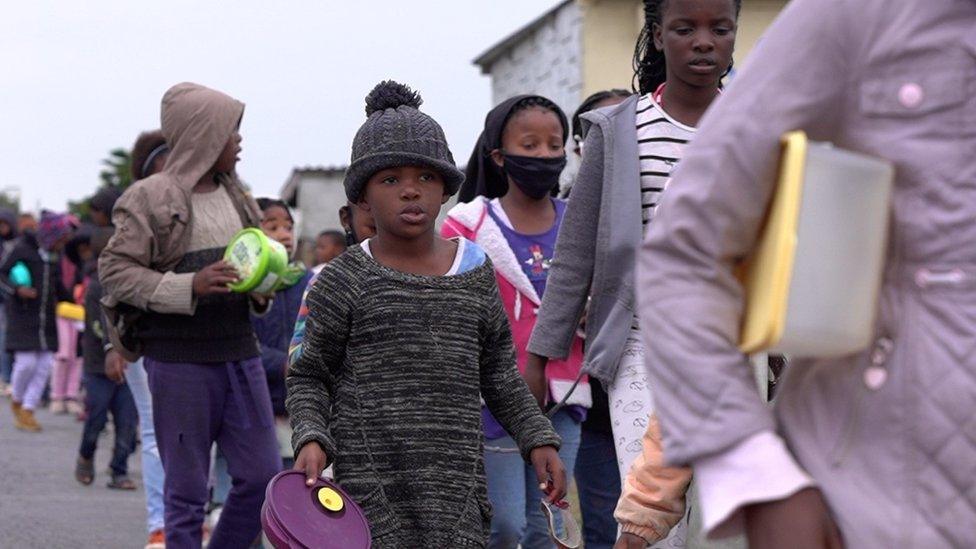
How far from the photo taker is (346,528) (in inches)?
181

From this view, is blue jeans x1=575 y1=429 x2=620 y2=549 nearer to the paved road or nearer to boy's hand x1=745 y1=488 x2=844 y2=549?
boy's hand x1=745 y1=488 x2=844 y2=549

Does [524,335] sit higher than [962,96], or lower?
lower

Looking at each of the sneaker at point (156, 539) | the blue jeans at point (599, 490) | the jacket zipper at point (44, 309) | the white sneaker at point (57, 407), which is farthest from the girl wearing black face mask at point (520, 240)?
the white sneaker at point (57, 407)

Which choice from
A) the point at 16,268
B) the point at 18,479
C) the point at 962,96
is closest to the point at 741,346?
the point at 962,96

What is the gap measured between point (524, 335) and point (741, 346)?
4.35 meters

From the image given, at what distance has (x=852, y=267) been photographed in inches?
91.9

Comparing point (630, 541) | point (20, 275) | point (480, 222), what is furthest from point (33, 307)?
point (630, 541)

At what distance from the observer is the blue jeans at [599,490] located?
6176mm

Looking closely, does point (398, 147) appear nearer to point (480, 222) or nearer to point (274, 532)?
point (274, 532)

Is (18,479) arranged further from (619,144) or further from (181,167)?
(619,144)

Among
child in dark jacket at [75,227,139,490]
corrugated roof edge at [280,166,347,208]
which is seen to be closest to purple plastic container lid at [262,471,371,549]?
child in dark jacket at [75,227,139,490]

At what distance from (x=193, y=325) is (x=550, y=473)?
2.57 m

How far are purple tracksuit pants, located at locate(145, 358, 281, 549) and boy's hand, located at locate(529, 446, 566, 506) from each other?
2258 millimetres

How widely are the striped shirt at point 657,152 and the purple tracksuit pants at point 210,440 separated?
100 inches
